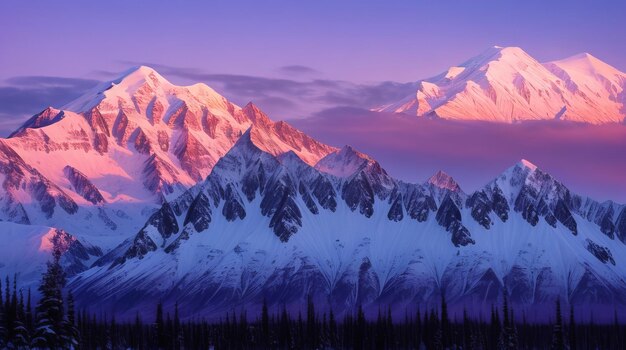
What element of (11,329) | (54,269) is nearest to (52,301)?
(54,269)

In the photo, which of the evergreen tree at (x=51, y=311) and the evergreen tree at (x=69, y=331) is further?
the evergreen tree at (x=69, y=331)

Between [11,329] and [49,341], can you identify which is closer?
[49,341]

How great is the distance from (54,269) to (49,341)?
326 inches

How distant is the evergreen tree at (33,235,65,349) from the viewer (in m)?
132

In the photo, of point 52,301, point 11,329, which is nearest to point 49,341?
point 52,301

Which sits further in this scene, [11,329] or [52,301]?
[11,329]

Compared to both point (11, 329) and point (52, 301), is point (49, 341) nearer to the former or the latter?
point (52, 301)

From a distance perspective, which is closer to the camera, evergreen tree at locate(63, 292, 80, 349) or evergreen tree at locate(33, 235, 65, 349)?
evergreen tree at locate(33, 235, 65, 349)

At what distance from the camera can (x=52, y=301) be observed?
434ft

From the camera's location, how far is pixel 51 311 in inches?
5251

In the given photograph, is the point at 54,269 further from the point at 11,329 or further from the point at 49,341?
the point at 11,329

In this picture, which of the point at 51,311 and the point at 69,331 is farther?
the point at 69,331

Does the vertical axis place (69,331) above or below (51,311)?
below

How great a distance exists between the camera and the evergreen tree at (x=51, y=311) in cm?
13188
